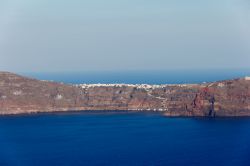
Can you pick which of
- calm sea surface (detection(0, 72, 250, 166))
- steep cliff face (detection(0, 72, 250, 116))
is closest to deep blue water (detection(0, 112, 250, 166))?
calm sea surface (detection(0, 72, 250, 166))

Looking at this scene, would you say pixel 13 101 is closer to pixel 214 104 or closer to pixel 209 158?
pixel 214 104

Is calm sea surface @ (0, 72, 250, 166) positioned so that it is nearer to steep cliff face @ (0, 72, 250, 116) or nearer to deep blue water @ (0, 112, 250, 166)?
deep blue water @ (0, 112, 250, 166)

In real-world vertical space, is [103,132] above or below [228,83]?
below

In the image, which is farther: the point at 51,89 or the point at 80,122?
the point at 51,89

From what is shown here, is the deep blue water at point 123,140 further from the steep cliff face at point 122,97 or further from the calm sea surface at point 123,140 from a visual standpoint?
the steep cliff face at point 122,97

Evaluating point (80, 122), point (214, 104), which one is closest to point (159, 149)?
point (80, 122)
